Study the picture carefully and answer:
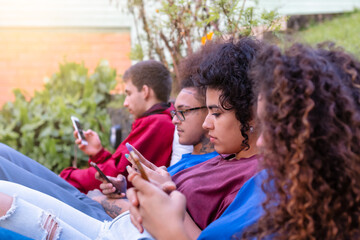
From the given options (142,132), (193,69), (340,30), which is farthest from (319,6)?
(193,69)

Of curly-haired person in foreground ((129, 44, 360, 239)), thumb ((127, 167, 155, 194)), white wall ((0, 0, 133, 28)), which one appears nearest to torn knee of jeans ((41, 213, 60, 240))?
thumb ((127, 167, 155, 194))

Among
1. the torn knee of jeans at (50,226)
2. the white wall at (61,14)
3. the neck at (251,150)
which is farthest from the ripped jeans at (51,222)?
the white wall at (61,14)

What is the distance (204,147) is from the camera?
2520 millimetres

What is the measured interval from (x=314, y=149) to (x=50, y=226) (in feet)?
4.01

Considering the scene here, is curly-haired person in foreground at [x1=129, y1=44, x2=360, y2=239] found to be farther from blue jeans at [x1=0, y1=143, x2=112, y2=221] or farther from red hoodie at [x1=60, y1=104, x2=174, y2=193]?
red hoodie at [x1=60, y1=104, x2=174, y2=193]

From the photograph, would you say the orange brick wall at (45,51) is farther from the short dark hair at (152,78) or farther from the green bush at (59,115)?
the short dark hair at (152,78)

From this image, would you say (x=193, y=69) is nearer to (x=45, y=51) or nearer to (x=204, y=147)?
(x=204, y=147)

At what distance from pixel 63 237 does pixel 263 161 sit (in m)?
1.07

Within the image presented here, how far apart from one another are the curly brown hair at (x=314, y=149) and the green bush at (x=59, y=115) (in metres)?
4.66

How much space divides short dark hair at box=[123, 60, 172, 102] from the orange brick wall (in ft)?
13.1

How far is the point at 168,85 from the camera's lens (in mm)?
3689

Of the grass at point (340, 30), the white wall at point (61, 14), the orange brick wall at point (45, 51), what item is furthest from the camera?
the white wall at point (61, 14)

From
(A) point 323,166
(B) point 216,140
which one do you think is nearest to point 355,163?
(A) point 323,166

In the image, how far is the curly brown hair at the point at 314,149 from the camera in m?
1.08
